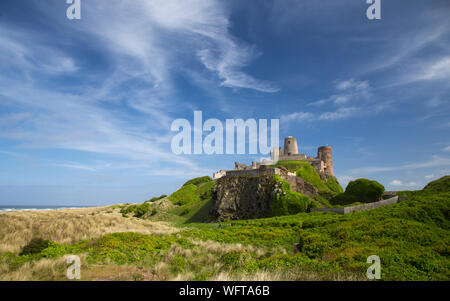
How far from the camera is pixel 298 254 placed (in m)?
14.6

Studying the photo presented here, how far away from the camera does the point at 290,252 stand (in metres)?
16.8

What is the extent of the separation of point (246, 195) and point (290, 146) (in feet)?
153

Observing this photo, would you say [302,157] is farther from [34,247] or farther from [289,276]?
[34,247]

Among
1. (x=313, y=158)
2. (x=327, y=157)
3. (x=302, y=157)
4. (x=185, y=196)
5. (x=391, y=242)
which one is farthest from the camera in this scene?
(x=327, y=157)

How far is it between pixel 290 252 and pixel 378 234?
19.0ft

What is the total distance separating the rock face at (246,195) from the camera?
43000 mm

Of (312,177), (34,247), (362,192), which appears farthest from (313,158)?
(34,247)

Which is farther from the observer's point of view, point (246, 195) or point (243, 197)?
point (243, 197)

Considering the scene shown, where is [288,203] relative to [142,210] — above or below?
above

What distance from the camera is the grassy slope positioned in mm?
10227

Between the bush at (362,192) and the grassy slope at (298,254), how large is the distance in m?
Result: 26.7

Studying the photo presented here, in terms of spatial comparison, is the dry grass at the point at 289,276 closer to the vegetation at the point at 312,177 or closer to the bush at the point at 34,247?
the bush at the point at 34,247

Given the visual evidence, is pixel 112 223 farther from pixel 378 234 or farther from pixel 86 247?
pixel 378 234
